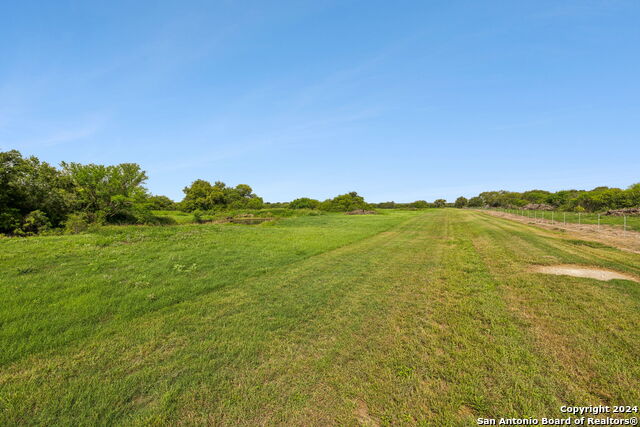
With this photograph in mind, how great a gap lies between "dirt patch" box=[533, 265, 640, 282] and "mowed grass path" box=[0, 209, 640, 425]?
86cm

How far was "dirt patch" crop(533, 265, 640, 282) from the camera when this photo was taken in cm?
773

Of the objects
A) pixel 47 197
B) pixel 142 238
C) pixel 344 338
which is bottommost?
pixel 344 338

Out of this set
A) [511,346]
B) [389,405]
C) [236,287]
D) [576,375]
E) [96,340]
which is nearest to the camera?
[389,405]

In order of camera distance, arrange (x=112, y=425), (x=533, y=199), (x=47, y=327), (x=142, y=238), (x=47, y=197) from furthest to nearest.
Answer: (x=533, y=199)
(x=47, y=197)
(x=142, y=238)
(x=47, y=327)
(x=112, y=425)

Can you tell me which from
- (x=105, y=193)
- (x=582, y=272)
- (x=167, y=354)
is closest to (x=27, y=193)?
(x=105, y=193)

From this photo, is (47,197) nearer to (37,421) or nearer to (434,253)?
(37,421)

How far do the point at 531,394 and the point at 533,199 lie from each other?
153601 mm

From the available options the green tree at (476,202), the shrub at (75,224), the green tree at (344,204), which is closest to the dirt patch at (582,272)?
the shrub at (75,224)

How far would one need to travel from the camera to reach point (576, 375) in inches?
127

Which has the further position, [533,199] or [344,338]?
[533,199]

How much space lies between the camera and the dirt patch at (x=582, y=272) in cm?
773

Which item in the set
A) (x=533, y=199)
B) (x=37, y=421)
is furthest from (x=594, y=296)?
(x=533, y=199)

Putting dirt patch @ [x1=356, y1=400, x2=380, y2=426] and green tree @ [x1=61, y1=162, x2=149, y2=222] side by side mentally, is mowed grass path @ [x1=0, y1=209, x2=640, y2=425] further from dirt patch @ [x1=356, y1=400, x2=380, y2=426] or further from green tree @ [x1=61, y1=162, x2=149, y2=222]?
green tree @ [x1=61, y1=162, x2=149, y2=222]

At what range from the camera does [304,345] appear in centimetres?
415
